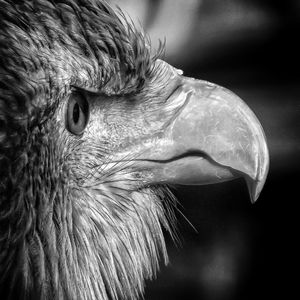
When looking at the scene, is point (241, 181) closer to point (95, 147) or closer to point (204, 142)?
point (204, 142)

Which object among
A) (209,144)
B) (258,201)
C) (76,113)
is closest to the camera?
(76,113)

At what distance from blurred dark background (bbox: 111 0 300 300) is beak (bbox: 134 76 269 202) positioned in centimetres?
146

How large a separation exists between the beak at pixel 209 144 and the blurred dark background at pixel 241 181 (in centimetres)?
146

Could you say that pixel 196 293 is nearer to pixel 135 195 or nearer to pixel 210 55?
pixel 210 55

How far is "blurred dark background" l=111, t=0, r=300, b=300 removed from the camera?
9.32 feet

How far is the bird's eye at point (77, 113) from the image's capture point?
47.0 inches

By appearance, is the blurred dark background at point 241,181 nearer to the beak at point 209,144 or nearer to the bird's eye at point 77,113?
the beak at point 209,144

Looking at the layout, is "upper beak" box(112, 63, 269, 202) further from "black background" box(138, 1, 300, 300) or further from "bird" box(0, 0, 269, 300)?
"black background" box(138, 1, 300, 300)

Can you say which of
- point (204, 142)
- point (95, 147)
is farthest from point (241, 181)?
point (95, 147)

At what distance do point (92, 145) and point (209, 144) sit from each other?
289mm

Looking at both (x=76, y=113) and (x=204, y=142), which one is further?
(x=204, y=142)

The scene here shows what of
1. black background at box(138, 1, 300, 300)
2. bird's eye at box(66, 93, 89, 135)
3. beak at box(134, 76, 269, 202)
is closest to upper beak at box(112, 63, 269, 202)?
beak at box(134, 76, 269, 202)

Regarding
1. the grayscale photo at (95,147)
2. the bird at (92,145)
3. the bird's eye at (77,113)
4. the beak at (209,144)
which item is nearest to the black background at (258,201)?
the grayscale photo at (95,147)

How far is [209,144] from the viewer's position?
4.33ft
